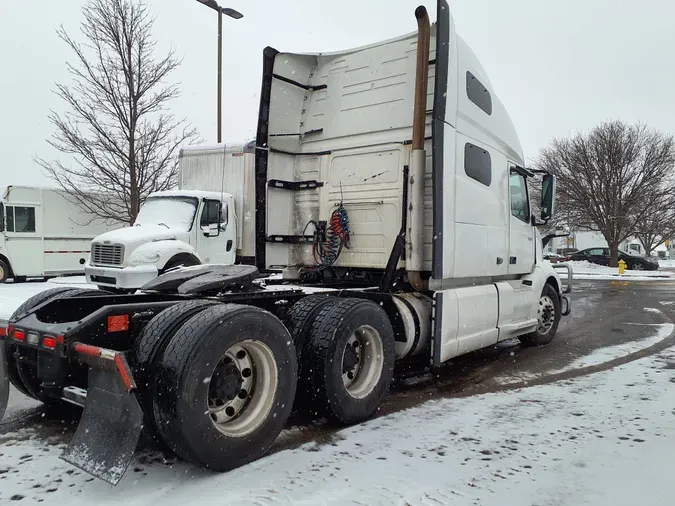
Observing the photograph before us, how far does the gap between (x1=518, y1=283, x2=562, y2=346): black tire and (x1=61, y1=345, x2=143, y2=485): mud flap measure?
20.6 feet

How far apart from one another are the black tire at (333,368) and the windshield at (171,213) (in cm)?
774

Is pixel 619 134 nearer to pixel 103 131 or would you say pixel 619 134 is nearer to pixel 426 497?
pixel 103 131

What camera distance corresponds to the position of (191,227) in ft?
38.4

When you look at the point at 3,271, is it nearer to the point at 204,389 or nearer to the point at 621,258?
the point at 204,389

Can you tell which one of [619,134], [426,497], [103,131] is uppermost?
[619,134]

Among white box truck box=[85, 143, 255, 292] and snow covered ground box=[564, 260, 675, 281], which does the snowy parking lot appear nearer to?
white box truck box=[85, 143, 255, 292]

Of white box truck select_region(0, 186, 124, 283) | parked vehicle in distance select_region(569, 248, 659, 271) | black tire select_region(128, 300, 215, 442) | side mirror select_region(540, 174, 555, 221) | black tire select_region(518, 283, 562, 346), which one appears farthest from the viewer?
parked vehicle in distance select_region(569, 248, 659, 271)

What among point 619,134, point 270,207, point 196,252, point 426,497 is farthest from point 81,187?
point 619,134

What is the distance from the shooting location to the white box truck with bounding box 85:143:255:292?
1047 centimetres

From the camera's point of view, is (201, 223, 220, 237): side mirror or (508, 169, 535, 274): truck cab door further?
(201, 223, 220, 237): side mirror

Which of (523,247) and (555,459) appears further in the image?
(523,247)

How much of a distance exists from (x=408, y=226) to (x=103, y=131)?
1372 centimetres

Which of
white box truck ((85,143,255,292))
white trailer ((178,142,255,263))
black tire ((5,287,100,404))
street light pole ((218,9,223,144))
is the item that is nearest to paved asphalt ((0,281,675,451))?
black tire ((5,287,100,404))

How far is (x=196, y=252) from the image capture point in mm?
11625
